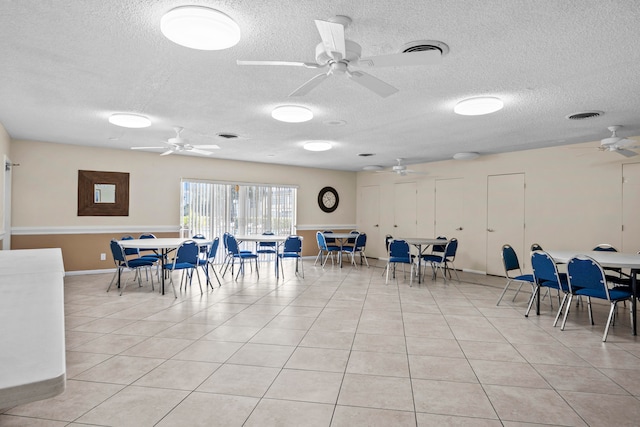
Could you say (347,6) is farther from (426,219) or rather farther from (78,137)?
(426,219)

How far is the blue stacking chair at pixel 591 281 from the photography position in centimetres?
347

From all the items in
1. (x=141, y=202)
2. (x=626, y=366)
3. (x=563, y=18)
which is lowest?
(x=626, y=366)

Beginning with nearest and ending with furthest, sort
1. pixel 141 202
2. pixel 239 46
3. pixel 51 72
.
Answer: pixel 239 46, pixel 51 72, pixel 141 202

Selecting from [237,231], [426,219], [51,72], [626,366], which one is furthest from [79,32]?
[426,219]

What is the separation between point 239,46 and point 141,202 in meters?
5.53

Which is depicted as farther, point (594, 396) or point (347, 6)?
point (594, 396)

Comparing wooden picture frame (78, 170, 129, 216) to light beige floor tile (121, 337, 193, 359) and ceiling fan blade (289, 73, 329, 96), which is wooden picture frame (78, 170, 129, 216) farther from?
ceiling fan blade (289, 73, 329, 96)

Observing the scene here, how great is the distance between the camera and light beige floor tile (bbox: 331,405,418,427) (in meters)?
2.03

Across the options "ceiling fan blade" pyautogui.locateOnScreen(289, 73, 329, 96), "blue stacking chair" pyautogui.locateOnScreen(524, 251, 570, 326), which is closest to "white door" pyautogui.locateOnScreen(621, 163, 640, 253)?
"blue stacking chair" pyautogui.locateOnScreen(524, 251, 570, 326)

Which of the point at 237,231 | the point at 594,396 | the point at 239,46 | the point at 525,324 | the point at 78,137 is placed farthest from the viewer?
the point at 237,231

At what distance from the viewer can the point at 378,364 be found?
2.81 meters

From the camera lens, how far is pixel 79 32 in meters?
2.40

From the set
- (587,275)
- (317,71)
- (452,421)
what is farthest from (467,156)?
(452,421)

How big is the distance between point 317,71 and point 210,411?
2.66 meters
